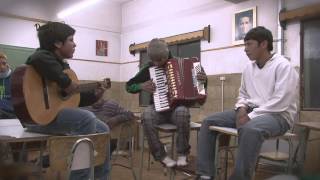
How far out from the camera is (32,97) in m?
2.00

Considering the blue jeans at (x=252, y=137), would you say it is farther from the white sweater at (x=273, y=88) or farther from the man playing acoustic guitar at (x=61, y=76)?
the man playing acoustic guitar at (x=61, y=76)

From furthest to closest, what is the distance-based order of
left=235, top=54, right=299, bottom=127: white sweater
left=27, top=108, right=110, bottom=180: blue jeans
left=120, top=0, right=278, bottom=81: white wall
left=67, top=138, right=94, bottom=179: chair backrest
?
left=120, top=0, right=278, bottom=81: white wall
left=235, top=54, right=299, bottom=127: white sweater
left=27, top=108, right=110, bottom=180: blue jeans
left=67, top=138, right=94, bottom=179: chair backrest

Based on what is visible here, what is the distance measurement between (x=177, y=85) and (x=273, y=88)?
860 millimetres

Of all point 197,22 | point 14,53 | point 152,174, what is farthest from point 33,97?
point 14,53

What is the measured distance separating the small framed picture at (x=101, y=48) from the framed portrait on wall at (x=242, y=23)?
10.4ft

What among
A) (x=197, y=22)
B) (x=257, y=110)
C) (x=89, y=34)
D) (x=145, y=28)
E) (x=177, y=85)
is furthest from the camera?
(x=89, y=34)

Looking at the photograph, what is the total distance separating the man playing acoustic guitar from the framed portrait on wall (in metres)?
3.02

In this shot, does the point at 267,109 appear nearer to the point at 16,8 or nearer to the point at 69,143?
the point at 69,143

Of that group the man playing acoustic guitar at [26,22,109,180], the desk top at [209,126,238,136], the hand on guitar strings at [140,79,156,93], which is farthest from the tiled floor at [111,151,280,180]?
the man playing acoustic guitar at [26,22,109,180]

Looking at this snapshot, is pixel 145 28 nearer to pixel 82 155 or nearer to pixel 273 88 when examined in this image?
pixel 273 88

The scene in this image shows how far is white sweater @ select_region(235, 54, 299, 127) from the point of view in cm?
238

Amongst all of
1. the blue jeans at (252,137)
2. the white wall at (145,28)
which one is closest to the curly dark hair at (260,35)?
the blue jeans at (252,137)

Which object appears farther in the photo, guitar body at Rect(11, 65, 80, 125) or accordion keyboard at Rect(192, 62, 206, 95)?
accordion keyboard at Rect(192, 62, 206, 95)

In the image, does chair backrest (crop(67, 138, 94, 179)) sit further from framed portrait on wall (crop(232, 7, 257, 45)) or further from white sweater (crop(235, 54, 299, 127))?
framed portrait on wall (crop(232, 7, 257, 45))
